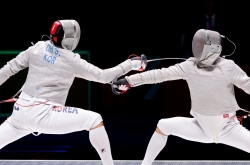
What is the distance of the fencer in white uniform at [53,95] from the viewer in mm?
3420

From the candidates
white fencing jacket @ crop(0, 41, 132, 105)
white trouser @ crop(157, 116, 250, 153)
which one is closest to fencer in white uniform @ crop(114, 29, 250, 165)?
white trouser @ crop(157, 116, 250, 153)

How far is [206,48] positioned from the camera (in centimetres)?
353

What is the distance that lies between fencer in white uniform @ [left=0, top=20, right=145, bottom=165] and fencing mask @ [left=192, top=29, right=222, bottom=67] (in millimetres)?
541

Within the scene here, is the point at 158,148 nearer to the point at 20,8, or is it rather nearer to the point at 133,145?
the point at 133,145

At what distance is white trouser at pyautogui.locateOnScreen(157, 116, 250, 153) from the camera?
11.4 feet

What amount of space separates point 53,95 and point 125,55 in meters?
2.97

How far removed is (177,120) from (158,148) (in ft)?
0.69

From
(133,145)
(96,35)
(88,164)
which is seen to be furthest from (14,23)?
(88,164)

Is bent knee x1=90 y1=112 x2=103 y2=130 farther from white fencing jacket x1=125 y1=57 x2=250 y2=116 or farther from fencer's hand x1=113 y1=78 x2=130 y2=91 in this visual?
white fencing jacket x1=125 y1=57 x2=250 y2=116

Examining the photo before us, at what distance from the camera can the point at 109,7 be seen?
6.85 m

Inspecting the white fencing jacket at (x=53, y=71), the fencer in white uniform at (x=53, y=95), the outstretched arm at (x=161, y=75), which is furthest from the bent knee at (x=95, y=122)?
the outstretched arm at (x=161, y=75)

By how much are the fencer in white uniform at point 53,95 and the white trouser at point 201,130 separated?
0.41 m

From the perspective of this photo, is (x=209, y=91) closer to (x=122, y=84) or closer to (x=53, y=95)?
(x=122, y=84)

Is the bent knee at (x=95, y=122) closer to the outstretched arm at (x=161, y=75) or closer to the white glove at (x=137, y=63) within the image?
the outstretched arm at (x=161, y=75)
